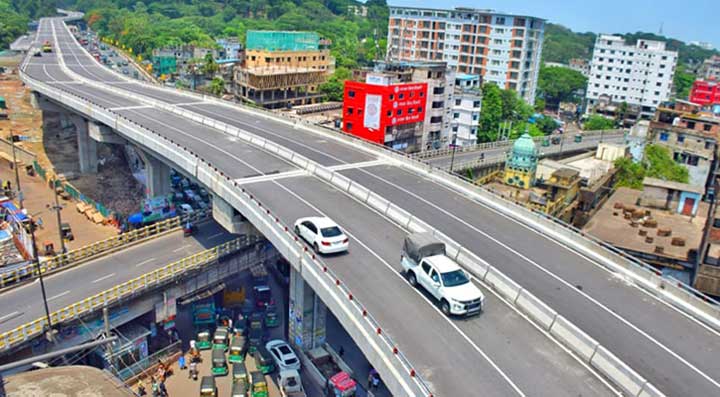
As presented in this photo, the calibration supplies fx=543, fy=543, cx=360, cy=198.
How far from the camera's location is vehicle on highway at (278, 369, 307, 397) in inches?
1328

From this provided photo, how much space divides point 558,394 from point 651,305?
385 inches

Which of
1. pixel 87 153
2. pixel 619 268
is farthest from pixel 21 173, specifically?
pixel 619 268

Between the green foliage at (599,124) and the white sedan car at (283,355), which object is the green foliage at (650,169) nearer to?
the green foliage at (599,124)

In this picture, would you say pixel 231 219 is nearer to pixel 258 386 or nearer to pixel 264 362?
pixel 264 362

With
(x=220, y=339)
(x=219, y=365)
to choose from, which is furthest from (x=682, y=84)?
(x=219, y=365)

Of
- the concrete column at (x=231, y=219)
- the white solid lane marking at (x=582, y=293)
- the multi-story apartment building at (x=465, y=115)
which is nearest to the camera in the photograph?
the white solid lane marking at (x=582, y=293)

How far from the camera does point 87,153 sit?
77.5 m

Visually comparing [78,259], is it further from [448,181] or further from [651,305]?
[651,305]

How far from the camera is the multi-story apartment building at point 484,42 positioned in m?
123

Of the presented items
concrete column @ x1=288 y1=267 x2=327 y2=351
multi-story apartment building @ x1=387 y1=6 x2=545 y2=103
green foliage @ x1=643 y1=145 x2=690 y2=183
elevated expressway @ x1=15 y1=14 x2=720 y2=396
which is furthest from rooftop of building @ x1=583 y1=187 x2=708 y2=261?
multi-story apartment building @ x1=387 y1=6 x2=545 y2=103

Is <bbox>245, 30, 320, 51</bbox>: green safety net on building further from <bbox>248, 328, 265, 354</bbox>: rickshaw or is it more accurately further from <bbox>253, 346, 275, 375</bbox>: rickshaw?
<bbox>253, 346, 275, 375</bbox>: rickshaw

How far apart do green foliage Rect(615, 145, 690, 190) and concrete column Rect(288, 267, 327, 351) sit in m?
52.1

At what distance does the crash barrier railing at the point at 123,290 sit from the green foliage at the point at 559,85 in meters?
135

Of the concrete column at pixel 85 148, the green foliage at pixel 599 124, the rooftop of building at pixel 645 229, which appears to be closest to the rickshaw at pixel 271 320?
the rooftop of building at pixel 645 229
